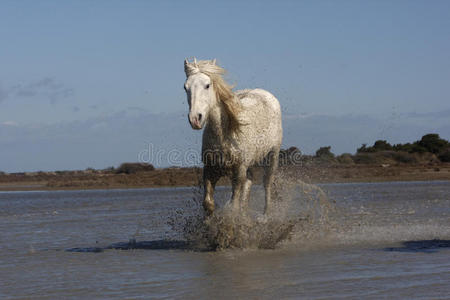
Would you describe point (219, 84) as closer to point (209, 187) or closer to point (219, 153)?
point (219, 153)

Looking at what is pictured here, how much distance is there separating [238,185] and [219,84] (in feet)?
4.20

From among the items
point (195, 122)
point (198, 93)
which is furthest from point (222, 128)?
point (195, 122)

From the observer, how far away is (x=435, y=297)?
15.1 feet

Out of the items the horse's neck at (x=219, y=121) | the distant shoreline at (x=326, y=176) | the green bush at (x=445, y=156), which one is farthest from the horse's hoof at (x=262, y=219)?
the green bush at (x=445, y=156)

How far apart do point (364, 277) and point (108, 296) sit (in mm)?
2154

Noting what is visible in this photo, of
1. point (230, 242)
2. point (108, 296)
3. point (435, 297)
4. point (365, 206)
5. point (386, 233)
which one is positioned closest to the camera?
point (435, 297)

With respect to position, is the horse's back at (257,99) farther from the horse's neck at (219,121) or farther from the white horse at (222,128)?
the horse's neck at (219,121)

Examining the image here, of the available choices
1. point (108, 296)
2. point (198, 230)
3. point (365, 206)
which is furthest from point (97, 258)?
point (365, 206)

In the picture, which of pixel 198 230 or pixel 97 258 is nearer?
pixel 97 258

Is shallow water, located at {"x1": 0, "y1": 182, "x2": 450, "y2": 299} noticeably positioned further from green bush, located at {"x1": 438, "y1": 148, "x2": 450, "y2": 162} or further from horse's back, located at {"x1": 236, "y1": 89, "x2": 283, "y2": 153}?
green bush, located at {"x1": 438, "y1": 148, "x2": 450, "y2": 162}

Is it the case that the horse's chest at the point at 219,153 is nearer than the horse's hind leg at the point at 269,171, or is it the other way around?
the horse's chest at the point at 219,153

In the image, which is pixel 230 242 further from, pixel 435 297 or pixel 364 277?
pixel 435 297

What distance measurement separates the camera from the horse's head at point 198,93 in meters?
6.68

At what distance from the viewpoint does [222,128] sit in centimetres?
750
